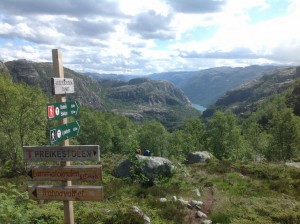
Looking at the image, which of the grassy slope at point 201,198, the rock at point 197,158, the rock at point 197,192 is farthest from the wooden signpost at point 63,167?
the rock at point 197,158

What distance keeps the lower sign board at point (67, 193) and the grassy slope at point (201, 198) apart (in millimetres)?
1085

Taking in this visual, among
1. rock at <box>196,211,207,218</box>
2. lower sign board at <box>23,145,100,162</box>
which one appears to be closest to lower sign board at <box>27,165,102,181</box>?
lower sign board at <box>23,145,100,162</box>

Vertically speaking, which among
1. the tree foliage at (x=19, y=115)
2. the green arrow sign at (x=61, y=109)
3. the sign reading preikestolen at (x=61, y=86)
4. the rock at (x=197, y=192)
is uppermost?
the sign reading preikestolen at (x=61, y=86)

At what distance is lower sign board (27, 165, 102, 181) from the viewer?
8.41 meters

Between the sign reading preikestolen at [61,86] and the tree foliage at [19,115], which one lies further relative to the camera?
the tree foliage at [19,115]

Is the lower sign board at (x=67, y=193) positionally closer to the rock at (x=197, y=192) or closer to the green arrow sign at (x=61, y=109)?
the green arrow sign at (x=61, y=109)

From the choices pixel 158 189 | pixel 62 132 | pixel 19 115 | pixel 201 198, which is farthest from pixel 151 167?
pixel 19 115

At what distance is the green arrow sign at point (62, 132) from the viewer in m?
7.96

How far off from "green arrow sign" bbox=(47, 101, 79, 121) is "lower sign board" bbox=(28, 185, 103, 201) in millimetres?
1830

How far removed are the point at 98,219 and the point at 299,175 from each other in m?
14.5

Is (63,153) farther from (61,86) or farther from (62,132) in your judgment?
(61,86)

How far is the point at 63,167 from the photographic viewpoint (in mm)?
8523

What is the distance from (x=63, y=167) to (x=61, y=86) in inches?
81.8

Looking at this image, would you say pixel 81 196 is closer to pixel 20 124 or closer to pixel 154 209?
pixel 154 209
